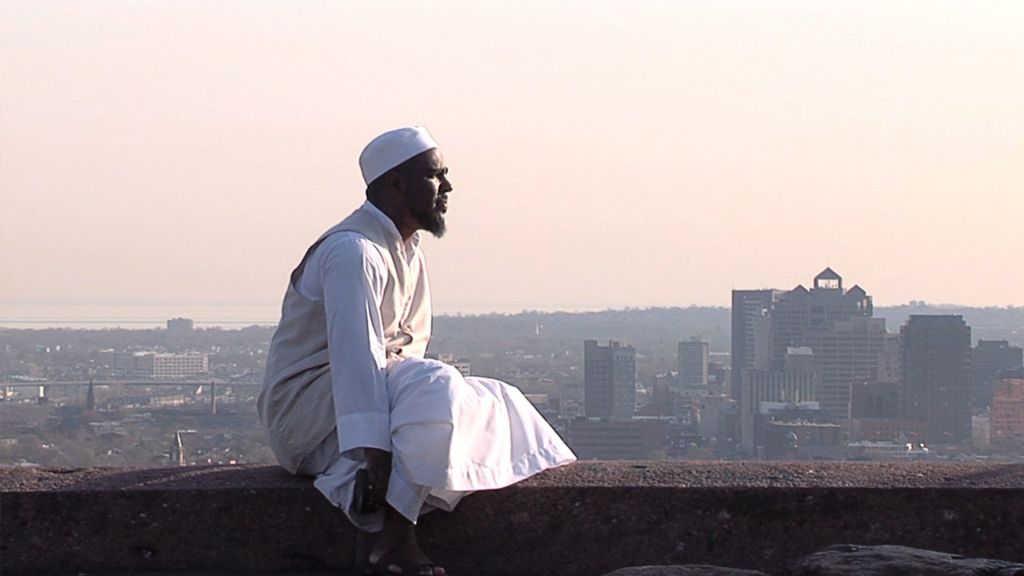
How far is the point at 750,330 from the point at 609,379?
50.4ft

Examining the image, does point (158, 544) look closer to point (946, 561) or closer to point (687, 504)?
point (687, 504)

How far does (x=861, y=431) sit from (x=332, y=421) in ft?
57.7

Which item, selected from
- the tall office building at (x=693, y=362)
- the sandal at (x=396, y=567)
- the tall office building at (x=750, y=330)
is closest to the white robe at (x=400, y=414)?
the sandal at (x=396, y=567)

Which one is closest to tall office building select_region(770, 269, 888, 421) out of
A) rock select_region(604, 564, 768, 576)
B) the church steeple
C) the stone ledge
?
the church steeple

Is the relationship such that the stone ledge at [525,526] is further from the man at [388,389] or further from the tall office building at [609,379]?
the tall office building at [609,379]

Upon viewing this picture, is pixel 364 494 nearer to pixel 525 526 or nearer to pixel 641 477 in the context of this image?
pixel 525 526

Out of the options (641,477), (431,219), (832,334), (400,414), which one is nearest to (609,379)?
(832,334)

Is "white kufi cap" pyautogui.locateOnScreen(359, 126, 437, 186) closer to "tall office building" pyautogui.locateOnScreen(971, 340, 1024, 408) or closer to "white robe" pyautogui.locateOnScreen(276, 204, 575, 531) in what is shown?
"white robe" pyautogui.locateOnScreen(276, 204, 575, 531)

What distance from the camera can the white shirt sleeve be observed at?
189 inches

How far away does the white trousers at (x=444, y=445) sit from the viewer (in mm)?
4770

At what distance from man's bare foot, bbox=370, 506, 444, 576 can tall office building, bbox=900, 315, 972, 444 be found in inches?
677

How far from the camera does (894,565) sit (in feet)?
13.0

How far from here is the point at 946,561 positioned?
3990 mm

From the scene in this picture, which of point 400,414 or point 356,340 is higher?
point 356,340
